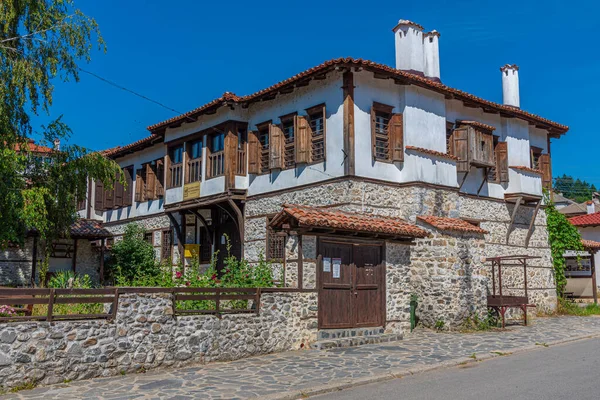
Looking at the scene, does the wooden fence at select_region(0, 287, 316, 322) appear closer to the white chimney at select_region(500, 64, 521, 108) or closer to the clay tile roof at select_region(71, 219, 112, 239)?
the clay tile roof at select_region(71, 219, 112, 239)

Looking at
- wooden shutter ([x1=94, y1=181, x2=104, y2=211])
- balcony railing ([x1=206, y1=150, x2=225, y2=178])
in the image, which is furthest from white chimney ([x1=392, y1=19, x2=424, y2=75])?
wooden shutter ([x1=94, y1=181, x2=104, y2=211])

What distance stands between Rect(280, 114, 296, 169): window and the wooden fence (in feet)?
19.8

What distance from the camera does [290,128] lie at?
672 inches

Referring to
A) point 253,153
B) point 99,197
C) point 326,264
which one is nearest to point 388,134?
point 253,153

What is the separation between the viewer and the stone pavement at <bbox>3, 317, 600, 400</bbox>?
783cm

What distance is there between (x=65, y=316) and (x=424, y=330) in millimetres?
9157

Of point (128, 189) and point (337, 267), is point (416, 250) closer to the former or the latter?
point (337, 267)

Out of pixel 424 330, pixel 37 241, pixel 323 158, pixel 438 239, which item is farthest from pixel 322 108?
pixel 37 241

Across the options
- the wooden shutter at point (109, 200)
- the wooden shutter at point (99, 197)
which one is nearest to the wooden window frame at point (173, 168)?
the wooden shutter at point (109, 200)

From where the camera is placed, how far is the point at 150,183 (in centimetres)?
2325

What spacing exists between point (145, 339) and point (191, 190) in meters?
10.6

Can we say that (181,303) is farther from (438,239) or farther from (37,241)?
(37,241)

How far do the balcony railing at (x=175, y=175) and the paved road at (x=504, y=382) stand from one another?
13391 millimetres

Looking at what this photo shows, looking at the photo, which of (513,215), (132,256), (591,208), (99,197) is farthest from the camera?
(591,208)
